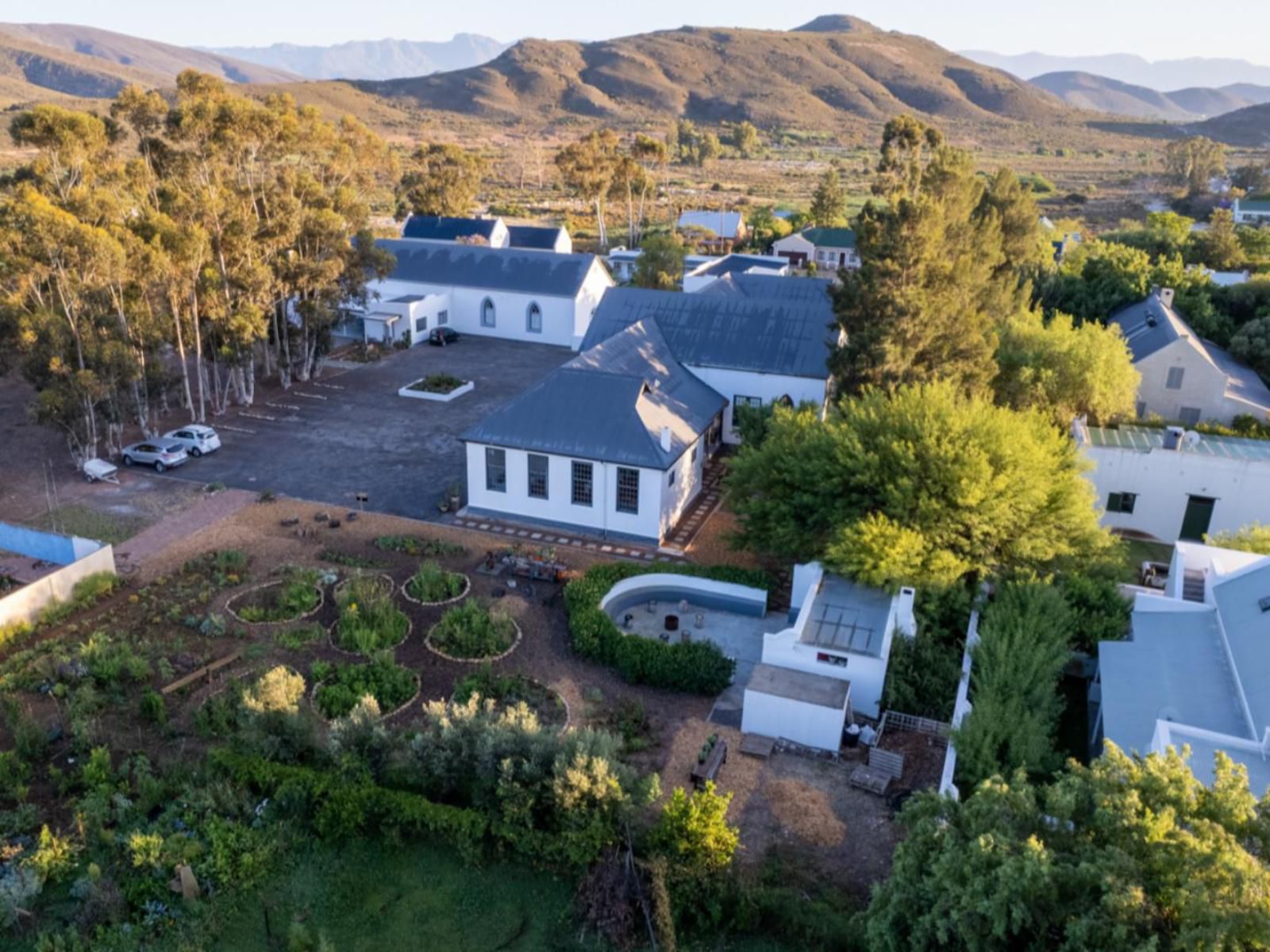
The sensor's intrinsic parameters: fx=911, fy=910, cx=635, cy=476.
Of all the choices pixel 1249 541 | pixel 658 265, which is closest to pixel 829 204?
pixel 658 265

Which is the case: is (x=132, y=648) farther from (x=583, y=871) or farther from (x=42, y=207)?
(x=42, y=207)

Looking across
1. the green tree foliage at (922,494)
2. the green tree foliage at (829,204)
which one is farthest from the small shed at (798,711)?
the green tree foliage at (829,204)

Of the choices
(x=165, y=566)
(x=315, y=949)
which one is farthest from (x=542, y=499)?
(x=315, y=949)

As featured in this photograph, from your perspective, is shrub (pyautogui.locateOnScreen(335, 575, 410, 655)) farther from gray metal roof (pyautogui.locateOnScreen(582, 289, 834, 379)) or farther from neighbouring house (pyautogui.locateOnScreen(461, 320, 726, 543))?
gray metal roof (pyautogui.locateOnScreen(582, 289, 834, 379))

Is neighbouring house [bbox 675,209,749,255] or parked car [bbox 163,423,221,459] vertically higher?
neighbouring house [bbox 675,209,749,255]

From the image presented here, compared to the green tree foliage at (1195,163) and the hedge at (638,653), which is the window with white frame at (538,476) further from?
the green tree foliage at (1195,163)

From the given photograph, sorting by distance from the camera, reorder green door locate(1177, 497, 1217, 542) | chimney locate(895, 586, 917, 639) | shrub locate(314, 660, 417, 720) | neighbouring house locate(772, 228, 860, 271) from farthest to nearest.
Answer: neighbouring house locate(772, 228, 860, 271) → green door locate(1177, 497, 1217, 542) → chimney locate(895, 586, 917, 639) → shrub locate(314, 660, 417, 720)

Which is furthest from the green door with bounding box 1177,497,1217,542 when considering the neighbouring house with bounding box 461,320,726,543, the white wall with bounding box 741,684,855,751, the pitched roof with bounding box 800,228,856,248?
the pitched roof with bounding box 800,228,856,248
